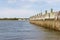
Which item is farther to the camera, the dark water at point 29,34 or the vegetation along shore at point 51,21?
the vegetation along shore at point 51,21

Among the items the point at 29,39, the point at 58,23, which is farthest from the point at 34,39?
the point at 58,23

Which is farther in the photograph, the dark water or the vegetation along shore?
the vegetation along shore

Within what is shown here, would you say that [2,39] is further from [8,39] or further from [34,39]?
[34,39]

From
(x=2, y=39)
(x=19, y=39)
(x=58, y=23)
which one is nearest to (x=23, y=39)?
(x=19, y=39)

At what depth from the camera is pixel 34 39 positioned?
88.5ft

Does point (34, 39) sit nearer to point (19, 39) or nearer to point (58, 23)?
point (19, 39)

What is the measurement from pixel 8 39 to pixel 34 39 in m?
3.31

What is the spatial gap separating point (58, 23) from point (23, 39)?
13162mm

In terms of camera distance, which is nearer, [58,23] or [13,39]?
[13,39]

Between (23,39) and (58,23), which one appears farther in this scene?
(58,23)

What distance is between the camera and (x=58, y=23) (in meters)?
39.1

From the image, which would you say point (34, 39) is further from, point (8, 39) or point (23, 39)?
point (8, 39)

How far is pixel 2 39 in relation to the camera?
27.5 metres

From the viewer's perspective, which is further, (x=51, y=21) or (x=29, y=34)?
(x=51, y=21)
